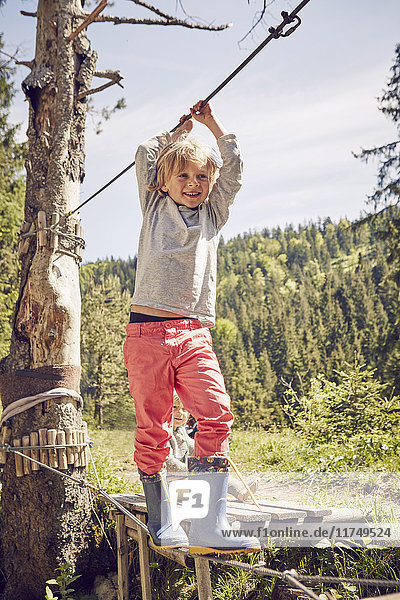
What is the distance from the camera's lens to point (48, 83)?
3.95 m

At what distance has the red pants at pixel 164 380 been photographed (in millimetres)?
2297

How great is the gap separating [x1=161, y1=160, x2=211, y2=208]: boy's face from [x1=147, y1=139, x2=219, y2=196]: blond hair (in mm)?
18

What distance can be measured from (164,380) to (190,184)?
97 centimetres

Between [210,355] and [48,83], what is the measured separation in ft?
8.98

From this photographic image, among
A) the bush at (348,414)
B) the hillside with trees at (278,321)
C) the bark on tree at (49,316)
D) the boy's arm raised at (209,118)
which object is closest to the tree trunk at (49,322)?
the bark on tree at (49,316)

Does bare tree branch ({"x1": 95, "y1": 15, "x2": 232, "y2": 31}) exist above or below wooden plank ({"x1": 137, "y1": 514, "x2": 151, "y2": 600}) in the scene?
above

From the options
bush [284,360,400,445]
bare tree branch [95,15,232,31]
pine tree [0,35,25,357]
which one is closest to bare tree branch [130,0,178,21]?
bare tree branch [95,15,232,31]

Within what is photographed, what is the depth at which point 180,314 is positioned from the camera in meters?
2.46

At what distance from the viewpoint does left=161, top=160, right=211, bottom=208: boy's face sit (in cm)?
254

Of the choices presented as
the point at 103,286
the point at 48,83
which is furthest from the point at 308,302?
the point at 48,83

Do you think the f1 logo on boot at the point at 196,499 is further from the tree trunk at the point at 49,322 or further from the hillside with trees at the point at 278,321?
the hillside with trees at the point at 278,321

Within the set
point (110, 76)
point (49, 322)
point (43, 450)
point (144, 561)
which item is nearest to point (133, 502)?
point (144, 561)

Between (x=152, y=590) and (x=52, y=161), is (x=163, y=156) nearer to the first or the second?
(x=52, y=161)

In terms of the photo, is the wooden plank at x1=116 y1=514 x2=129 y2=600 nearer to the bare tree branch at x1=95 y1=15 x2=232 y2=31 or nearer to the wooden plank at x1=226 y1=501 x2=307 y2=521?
the wooden plank at x1=226 y1=501 x2=307 y2=521
